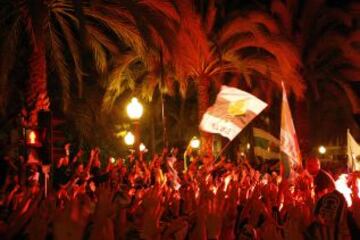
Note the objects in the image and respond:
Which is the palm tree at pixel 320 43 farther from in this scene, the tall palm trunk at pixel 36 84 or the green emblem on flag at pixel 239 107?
the tall palm trunk at pixel 36 84

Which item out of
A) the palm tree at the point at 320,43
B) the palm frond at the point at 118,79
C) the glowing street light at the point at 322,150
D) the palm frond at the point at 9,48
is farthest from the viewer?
the glowing street light at the point at 322,150

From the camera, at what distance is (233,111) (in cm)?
1262

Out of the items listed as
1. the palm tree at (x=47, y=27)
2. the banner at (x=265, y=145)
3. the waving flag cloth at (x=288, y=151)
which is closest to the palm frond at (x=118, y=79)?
the palm tree at (x=47, y=27)

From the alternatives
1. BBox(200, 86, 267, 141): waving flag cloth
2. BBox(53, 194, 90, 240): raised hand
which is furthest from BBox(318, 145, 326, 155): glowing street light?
BBox(53, 194, 90, 240): raised hand

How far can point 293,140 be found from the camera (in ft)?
37.6

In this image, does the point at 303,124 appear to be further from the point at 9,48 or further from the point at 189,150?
the point at 9,48

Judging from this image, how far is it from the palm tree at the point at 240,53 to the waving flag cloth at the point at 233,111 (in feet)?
8.38

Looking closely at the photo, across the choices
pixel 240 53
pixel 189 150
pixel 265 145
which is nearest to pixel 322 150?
pixel 265 145

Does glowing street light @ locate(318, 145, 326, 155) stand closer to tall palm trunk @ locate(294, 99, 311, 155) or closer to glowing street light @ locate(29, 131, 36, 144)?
tall palm trunk @ locate(294, 99, 311, 155)

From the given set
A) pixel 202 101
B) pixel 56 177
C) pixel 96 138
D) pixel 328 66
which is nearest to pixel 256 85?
pixel 328 66

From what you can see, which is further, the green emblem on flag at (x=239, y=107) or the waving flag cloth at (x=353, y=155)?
the waving flag cloth at (x=353, y=155)

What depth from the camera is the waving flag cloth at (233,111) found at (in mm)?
12484

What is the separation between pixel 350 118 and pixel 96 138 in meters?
15.5

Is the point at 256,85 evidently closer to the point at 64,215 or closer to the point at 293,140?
the point at 293,140
